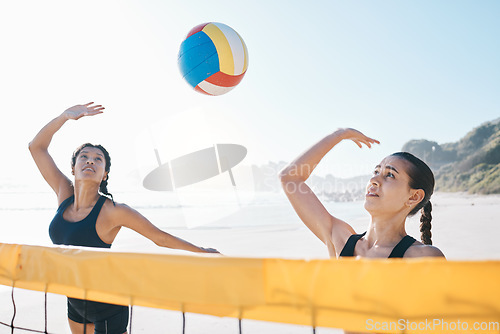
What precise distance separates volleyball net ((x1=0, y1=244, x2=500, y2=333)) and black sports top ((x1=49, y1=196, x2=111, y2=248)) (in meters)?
0.75

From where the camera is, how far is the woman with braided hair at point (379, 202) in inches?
66.6

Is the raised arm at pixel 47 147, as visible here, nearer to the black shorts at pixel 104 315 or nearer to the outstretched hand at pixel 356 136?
the black shorts at pixel 104 315

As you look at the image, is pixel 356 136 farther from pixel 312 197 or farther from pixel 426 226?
pixel 426 226

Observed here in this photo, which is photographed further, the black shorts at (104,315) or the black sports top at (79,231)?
the black sports top at (79,231)

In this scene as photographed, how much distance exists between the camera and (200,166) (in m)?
65.1

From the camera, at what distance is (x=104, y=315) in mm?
2172

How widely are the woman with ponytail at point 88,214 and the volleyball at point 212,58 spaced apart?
5.05 feet

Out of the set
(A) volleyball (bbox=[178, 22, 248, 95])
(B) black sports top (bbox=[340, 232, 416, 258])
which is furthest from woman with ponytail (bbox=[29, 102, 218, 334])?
(A) volleyball (bbox=[178, 22, 248, 95])

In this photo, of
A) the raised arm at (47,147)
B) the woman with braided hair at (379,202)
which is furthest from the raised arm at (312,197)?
the raised arm at (47,147)

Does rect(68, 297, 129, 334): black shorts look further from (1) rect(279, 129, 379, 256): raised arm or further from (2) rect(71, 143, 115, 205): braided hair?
(1) rect(279, 129, 379, 256): raised arm

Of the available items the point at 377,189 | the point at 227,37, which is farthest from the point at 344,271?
the point at 227,37

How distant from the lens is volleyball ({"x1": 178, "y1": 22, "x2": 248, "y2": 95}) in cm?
410

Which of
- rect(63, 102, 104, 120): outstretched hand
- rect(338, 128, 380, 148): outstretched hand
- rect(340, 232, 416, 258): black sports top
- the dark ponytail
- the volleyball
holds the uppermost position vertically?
the volleyball

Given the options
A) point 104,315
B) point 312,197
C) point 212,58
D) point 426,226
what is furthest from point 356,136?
point 212,58
